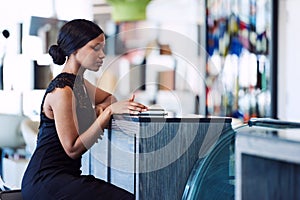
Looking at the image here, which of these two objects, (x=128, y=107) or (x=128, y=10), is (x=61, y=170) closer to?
(x=128, y=107)

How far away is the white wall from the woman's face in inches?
116

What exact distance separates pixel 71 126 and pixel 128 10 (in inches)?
104

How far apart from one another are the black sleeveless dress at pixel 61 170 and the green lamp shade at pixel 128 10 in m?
2.39

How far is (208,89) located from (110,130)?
3292 mm

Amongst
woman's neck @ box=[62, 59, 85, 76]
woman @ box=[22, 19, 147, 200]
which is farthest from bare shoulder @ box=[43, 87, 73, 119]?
woman's neck @ box=[62, 59, 85, 76]

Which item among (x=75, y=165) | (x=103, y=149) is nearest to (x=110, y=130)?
(x=103, y=149)

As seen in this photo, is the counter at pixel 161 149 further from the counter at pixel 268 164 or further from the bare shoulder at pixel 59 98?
the counter at pixel 268 164

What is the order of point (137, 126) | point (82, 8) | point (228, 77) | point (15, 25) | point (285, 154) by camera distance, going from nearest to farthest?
point (285, 154) < point (137, 126) < point (15, 25) < point (82, 8) < point (228, 77)

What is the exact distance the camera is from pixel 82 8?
4277 millimetres

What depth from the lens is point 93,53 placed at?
5.92 ft

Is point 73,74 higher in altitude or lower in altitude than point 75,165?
higher

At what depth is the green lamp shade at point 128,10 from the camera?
4.12 m

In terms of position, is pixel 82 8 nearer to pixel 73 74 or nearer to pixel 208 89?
pixel 208 89

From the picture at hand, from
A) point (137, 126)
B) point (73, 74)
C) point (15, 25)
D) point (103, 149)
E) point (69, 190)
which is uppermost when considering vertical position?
point (15, 25)
